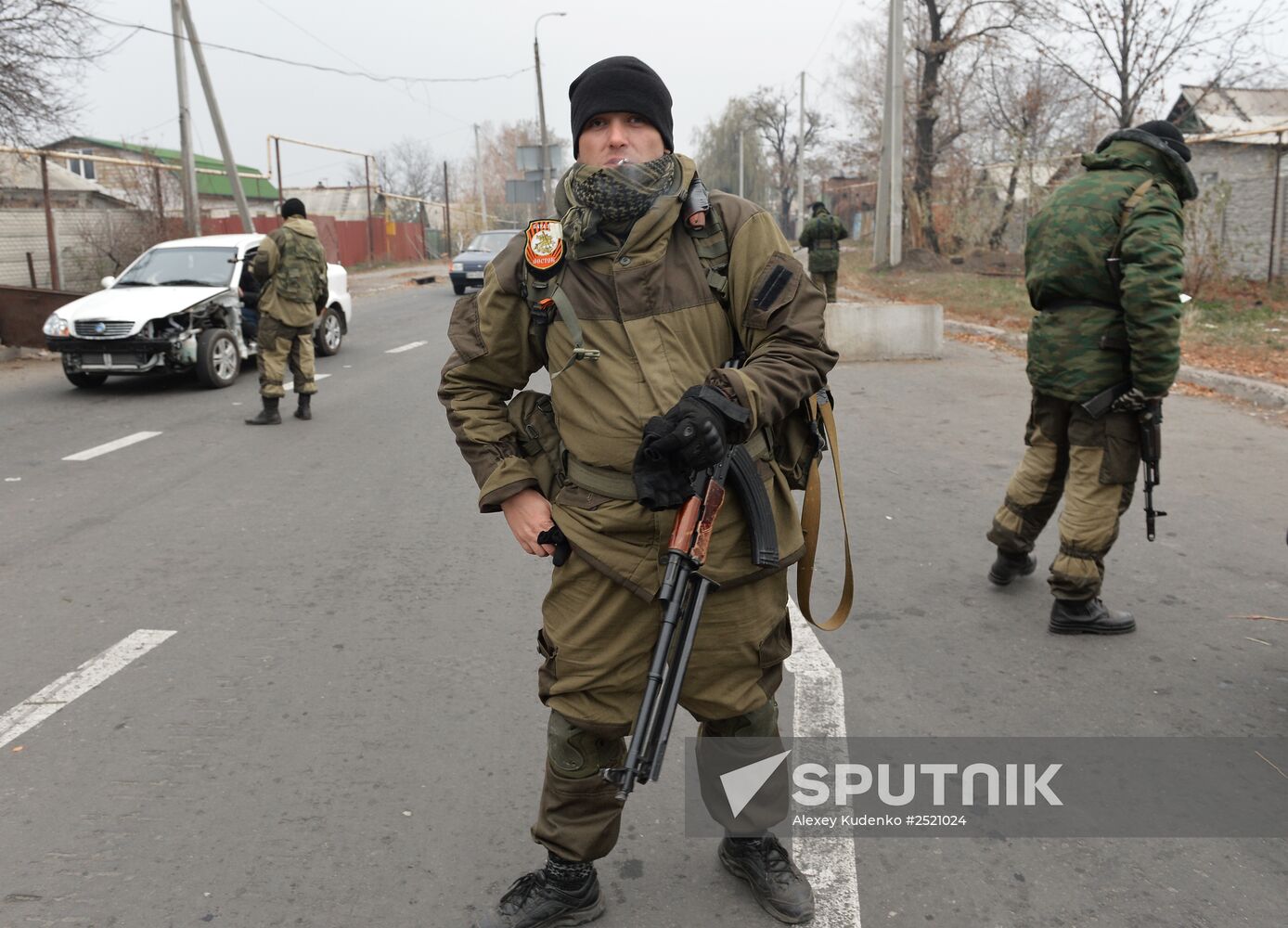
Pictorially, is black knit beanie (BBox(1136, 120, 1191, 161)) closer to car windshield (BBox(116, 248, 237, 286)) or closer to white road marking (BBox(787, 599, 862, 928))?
white road marking (BBox(787, 599, 862, 928))

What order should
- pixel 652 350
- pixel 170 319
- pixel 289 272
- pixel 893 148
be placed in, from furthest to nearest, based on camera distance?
pixel 893 148, pixel 170 319, pixel 289 272, pixel 652 350

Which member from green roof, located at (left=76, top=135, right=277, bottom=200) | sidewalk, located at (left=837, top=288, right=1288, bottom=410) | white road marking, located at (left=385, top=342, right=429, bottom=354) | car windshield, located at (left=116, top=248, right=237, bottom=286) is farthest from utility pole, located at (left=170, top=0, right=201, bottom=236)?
green roof, located at (left=76, top=135, right=277, bottom=200)

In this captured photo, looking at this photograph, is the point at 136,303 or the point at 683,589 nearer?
the point at 683,589

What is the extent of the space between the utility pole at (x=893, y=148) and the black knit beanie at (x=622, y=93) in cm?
2192

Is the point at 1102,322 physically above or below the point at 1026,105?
below

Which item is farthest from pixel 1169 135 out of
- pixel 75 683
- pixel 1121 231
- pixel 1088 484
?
pixel 75 683

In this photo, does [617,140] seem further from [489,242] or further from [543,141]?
[543,141]

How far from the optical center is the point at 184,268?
11.8 meters

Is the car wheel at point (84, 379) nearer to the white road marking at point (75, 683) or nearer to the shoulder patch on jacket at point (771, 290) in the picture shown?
the white road marking at point (75, 683)

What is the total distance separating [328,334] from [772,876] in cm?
1259

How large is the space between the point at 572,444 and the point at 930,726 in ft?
6.04

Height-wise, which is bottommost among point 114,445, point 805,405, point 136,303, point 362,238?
point 114,445

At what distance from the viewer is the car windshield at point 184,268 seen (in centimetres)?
1160

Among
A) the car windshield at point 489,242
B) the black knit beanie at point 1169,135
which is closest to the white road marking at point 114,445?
the black knit beanie at point 1169,135
